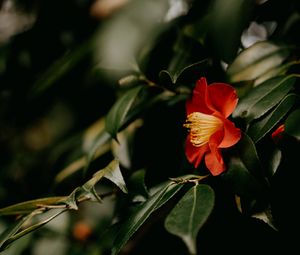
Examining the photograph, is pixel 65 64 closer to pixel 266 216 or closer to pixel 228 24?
pixel 228 24

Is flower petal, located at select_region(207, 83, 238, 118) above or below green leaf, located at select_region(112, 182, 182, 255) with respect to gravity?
above

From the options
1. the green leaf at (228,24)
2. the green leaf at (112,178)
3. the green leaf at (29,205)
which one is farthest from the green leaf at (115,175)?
the green leaf at (228,24)

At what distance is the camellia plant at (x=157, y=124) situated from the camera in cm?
62

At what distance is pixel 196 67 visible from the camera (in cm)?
68

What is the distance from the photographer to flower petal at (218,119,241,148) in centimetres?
62

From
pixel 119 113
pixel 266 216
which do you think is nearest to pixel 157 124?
pixel 119 113

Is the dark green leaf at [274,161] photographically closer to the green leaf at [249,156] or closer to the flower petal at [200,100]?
the green leaf at [249,156]

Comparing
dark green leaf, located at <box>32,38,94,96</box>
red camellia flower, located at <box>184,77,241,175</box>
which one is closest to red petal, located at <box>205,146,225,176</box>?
red camellia flower, located at <box>184,77,241,175</box>

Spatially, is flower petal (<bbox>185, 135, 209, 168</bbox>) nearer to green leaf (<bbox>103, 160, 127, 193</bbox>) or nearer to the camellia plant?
the camellia plant

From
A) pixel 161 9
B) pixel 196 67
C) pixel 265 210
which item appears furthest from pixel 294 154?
pixel 161 9

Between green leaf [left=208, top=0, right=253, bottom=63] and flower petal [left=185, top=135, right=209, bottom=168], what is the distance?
0.19 meters

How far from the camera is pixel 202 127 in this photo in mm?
741

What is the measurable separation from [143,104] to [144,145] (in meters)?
0.11

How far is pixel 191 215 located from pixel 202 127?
11.3 inches
